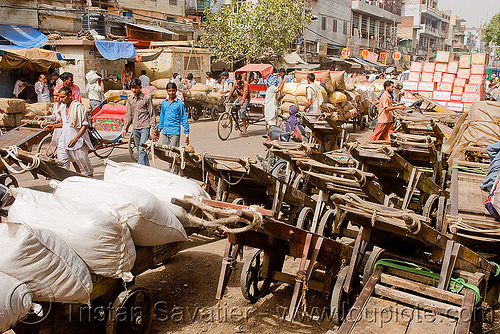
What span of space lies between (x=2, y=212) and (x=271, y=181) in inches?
Result: 114

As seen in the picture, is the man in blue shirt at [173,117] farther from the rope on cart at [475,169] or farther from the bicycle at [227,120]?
the bicycle at [227,120]

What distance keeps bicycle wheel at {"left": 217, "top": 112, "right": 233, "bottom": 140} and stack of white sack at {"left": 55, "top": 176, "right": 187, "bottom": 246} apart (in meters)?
9.42

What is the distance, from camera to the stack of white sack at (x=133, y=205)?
3.49 m

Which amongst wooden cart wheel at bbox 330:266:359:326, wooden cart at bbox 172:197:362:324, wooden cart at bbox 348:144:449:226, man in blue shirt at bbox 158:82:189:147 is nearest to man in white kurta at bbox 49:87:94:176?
man in blue shirt at bbox 158:82:189:147

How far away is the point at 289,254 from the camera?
13.1 feet

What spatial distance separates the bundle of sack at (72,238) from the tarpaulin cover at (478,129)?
19.2 feet

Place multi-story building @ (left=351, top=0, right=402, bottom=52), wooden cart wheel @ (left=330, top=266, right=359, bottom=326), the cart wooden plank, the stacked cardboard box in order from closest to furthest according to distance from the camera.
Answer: the cart wooden plank, wooden cart wheel @ (left=330, top=266, right=359, bottom=326), the stacked cardboard box, multi-story building @ (left=351, top=0, right=402, bottom=52)

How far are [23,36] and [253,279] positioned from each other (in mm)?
19204

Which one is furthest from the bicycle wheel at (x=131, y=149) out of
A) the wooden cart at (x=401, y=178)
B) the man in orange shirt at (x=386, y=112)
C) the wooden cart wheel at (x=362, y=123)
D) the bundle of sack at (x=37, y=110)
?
the wooden cart wheel at (x=362, y=123)

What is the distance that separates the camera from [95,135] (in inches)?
371

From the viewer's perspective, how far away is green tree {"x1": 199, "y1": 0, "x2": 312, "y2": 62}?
25.0 metres

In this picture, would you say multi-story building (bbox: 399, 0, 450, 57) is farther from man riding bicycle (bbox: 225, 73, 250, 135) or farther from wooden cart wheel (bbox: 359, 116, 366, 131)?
man riding bicycle (bbox: 225, 73, 250, 135)

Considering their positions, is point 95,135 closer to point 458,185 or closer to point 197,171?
point 197,171

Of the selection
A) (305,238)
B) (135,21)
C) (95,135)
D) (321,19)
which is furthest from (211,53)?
(305,238)
